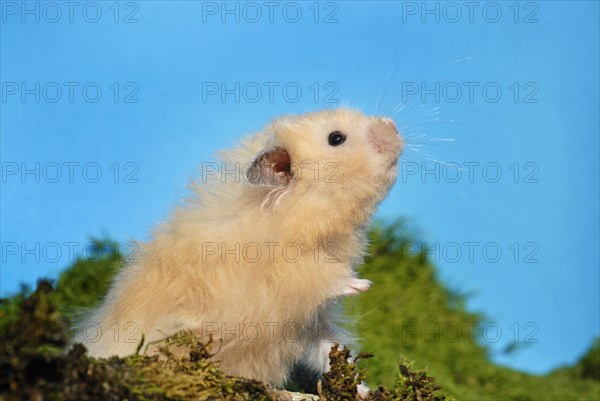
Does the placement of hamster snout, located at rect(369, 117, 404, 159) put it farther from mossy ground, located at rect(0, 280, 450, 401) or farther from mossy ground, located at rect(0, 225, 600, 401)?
mossy ground, located at rect(0, 280, 450, 401)

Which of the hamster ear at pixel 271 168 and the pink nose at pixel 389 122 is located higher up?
the pink nose at pixel 389 122

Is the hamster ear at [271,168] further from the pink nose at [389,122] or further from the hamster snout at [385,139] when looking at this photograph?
the pink nose at [389,122]

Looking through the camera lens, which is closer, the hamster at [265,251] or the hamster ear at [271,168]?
the hamster at [265,251]

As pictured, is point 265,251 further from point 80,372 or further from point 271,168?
point 80,372

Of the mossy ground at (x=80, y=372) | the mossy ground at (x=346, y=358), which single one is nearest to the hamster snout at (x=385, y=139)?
the mossy ground at (x=346, y=358)

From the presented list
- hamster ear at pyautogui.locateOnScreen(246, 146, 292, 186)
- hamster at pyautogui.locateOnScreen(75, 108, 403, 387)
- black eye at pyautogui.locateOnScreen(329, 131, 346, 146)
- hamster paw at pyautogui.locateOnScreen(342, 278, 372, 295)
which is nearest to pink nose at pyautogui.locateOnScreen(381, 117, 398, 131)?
hamster at pyautogui.locateOnScreen(75, 108, 403, 387)

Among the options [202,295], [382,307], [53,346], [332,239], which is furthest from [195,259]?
[382,307]

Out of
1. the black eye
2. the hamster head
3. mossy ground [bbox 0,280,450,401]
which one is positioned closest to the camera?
mossy ground [bbox 0,280,450,401]

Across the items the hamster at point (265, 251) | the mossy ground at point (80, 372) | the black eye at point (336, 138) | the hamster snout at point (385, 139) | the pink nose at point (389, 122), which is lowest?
the mossy ground at point (80, 372)

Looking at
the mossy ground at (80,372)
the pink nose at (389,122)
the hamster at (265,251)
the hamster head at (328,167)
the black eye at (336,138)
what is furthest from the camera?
the pink nose at (389,122)
